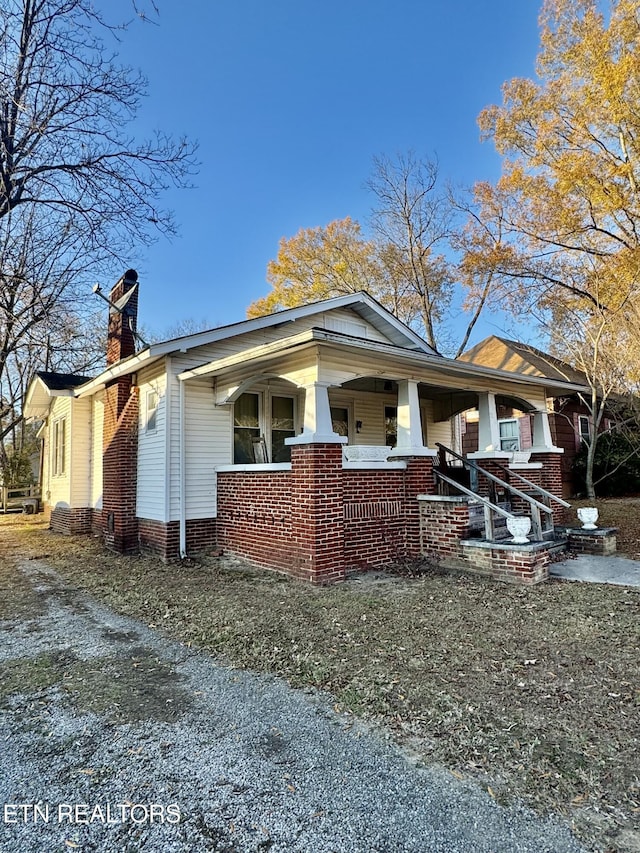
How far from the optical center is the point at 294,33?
938 centimetres

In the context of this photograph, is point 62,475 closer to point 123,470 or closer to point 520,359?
point 123,470

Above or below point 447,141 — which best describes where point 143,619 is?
below

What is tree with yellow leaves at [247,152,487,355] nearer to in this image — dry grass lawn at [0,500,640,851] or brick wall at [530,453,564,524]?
brick wall at [530,453,564,524]

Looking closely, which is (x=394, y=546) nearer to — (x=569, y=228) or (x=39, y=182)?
(x=39, y=182)

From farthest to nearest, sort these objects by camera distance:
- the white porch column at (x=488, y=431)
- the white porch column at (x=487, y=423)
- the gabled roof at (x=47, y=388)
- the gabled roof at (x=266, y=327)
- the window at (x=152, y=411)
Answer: the gabled roof at (x=47, y=388) → the white porch column at (x=487, y=423) → the white porch column at (x=488, y=431) → the window at (x=152, y=411) → the gabled roof at (x=266, y=327)

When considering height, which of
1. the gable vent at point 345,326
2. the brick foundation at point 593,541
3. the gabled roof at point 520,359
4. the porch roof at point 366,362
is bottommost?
the brick foundation at point 593,541

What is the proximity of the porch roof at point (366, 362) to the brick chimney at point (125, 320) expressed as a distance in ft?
8.40

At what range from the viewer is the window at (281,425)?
9102 millimetres

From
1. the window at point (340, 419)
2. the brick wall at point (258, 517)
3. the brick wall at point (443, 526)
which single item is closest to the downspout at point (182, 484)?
the brick wall at point (258, 517)

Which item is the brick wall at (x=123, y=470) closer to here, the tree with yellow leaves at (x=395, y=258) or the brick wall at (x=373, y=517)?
the brick wall at (x=373, y=517)

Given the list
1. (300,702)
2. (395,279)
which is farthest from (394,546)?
(395,279)

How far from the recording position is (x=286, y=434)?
9312 mm

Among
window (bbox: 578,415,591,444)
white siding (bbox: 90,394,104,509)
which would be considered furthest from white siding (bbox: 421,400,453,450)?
window (bbox: 578,415,591,444)

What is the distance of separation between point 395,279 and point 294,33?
13.3 meters
